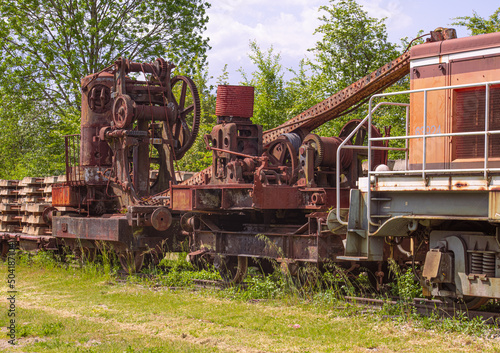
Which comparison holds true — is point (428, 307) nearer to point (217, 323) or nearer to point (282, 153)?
point (217, 323)

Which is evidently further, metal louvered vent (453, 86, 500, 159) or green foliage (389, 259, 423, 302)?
green foliage (389, 259, 423, 302)

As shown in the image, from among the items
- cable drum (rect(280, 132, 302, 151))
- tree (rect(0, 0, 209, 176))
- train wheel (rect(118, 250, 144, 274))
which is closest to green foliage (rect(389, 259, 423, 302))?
cable drum (rect(280, 132, 302, 151))

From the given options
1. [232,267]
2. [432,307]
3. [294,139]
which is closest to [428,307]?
[432,307]

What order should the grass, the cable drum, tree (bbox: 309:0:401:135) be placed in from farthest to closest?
1. tree (bbox: 309:0:401:135)
2. the cable drum
3. the grass

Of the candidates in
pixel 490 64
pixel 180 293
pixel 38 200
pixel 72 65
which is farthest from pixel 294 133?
pixel 72 65

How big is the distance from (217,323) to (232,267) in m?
3.38

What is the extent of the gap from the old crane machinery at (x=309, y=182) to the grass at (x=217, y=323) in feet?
2.03

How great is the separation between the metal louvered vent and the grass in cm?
217

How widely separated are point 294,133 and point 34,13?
17616 millimetres

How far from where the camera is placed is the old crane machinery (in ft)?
27.0

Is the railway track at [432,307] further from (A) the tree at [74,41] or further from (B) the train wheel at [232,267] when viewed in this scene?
(A) the tree at [74,41]

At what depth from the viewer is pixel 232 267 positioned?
483 inches

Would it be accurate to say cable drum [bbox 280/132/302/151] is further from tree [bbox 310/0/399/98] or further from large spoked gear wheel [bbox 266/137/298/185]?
tree [bbox 310/0/399/98]

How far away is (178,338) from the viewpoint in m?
8.09
